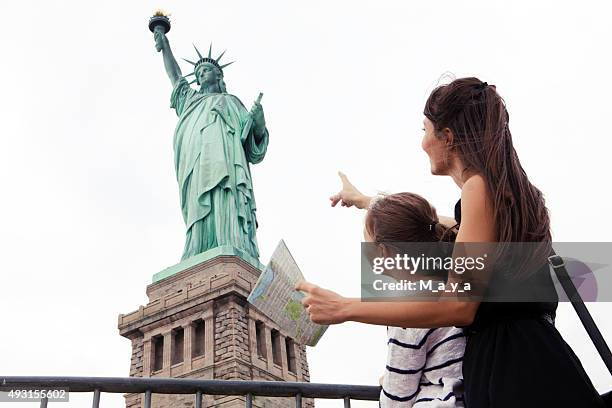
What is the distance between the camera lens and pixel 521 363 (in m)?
1.71

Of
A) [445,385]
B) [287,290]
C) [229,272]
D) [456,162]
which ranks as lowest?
[445,385]

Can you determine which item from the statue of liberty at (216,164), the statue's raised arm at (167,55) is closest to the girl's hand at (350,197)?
the statue of liberty at (216,164)

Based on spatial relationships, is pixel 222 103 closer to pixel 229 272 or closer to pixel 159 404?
pixel 229 272

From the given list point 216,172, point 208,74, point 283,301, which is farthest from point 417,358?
point 208,74

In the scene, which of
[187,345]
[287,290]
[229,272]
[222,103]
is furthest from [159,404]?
[287,290]

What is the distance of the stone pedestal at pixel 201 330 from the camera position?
2208 centimetres

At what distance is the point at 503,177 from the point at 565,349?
18.9 inches

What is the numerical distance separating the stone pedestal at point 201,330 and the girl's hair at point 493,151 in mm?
20035

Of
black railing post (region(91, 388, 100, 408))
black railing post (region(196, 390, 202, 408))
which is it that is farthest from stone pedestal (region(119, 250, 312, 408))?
black railing post (region(91, 388, 100, 408))

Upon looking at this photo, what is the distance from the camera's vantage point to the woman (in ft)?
5.52

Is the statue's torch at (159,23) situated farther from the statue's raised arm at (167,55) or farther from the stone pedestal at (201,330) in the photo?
the stone pedestal at (201,330)

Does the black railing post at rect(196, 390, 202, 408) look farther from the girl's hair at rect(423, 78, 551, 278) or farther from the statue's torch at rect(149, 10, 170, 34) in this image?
the statue's torch at rect(149, 10, 170, 34)

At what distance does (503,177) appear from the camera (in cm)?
192

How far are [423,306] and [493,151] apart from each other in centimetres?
51
